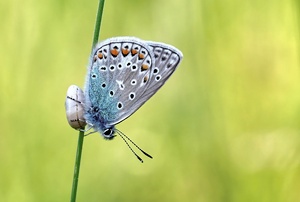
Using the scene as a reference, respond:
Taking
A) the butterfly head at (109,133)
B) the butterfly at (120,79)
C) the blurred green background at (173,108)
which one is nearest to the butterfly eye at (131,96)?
the butterfly at (120,79)

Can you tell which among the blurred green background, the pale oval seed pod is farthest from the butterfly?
the blurred green background

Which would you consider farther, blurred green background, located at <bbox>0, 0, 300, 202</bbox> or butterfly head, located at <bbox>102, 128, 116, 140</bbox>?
blurred green background, located at <bbox>0, 0, 300, 202</bbox>

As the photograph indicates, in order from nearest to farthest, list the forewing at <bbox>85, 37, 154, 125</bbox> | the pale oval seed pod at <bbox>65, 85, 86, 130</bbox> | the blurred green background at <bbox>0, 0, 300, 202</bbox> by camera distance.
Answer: the pale oval seed pod at <bbox>65, 85, 86, 130</bbox> → the forewing at <bbox>85, 37, 154, 125</bbox> → the blurred green background at <bbox>0, 0, 300, 202</bbox>

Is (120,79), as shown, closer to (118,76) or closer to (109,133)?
(118,76)

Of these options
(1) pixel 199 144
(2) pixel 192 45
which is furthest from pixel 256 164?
(2) pixel 192 45

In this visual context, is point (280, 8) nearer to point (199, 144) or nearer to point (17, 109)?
point (199, 144)

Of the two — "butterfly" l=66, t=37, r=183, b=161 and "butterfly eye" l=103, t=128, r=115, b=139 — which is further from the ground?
"butterfly" l=66, t=37, r=183, b=161

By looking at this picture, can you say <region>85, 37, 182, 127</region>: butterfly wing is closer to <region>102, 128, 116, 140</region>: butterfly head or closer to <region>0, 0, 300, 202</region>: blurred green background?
<region>102, 128, 116, 140</region>: butterfly head
